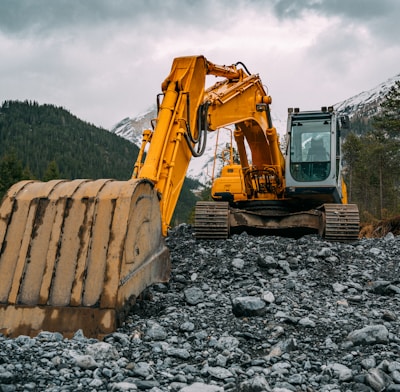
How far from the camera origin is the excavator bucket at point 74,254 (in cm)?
364

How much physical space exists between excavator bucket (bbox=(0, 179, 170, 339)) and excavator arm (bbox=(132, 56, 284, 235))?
1.00 meters

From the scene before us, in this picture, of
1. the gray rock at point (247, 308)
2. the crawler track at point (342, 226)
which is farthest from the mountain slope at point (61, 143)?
the gray rock at point (247, 308)

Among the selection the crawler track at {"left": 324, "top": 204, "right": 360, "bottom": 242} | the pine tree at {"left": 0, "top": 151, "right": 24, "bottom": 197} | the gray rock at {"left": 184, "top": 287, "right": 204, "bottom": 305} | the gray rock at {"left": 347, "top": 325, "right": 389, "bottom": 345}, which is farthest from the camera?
the pine tree at {"left": 0, "top": 151, "right": 24, "bottom": 197}

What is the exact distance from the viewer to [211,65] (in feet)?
25.0

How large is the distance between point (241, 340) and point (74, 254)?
4.94 ft

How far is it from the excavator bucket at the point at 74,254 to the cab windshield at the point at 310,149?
17.2 ft

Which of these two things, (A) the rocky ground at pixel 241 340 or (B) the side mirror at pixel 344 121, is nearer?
(A) the rocky ground at pixel 241 340

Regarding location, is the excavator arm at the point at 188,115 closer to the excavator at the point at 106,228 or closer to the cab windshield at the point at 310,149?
the excavator at the point at 106,228

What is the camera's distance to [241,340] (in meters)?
3.67

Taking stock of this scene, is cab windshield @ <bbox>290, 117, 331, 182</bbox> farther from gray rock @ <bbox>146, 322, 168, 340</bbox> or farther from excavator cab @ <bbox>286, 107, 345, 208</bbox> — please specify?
gray rock @ <bbox>146, 322, 168, 340</bbox>

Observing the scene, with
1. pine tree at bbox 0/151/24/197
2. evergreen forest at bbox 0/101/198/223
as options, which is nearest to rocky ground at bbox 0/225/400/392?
pine tree at bbox 0/151/24/197

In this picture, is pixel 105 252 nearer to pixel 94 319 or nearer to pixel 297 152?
pixel 94 319

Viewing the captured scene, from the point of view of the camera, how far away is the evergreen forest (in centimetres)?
11362

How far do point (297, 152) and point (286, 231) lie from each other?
5.10 ft
